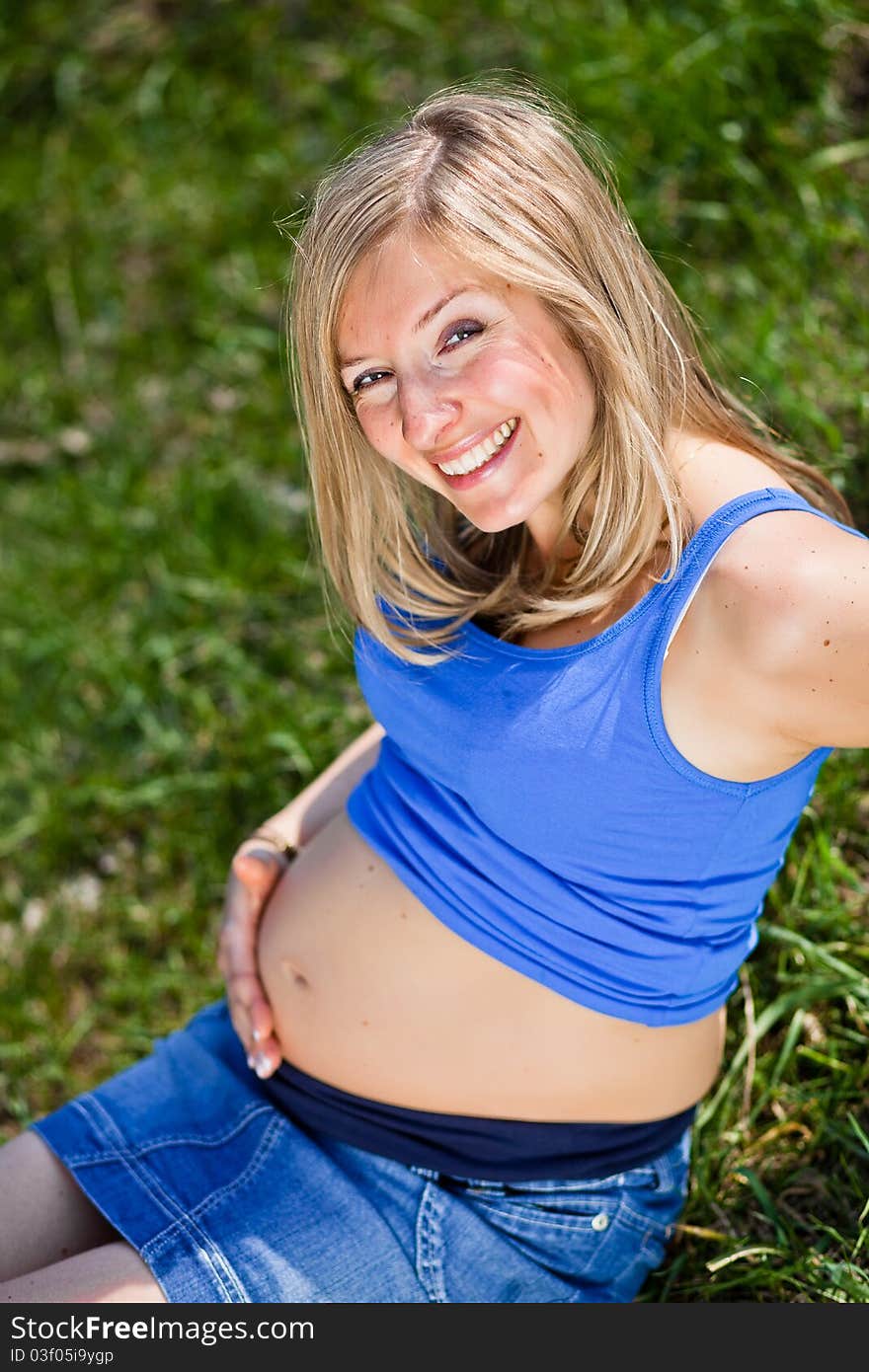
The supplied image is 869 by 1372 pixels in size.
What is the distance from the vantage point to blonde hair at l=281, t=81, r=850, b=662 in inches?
67.1

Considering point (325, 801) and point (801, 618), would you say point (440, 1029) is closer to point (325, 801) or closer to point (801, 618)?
point (325, 801)

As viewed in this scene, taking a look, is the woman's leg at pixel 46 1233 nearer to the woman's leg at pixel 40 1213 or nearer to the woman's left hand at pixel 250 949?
the woman's leg at pixel 40 1213

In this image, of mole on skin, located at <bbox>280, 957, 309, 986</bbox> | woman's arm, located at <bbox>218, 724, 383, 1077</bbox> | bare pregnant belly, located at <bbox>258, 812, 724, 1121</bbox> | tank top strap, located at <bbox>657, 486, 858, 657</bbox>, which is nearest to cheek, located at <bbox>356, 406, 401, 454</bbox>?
tank top strap, located at <bbox>657, 486, 858, 657</bbox>

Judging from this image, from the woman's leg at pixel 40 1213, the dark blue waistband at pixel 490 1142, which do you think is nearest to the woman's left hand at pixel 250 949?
the dark blue waistband at pixel 490 1142

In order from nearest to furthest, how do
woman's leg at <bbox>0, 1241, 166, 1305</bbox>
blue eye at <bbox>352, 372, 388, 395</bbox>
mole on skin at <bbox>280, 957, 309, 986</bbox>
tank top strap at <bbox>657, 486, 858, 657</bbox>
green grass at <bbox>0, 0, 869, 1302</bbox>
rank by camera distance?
1. tank top strap at <bbox>657, 486, 858, 657</bbox>
2. blue eye at <bbox>352, 372, 388, 395</bbox>
3. woman's leg at <bbox>0, 1241, 166, 1305</bbox>
4. mole on skin at <bbox>280, 957, 309, 986</bbox>
5. green grass at <bbox>0, 0, 869, 1302</bbox>

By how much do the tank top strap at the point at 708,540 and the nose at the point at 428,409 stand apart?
0.35 meters

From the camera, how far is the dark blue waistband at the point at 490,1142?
2045mm

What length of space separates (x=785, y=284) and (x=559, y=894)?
6.08 feet

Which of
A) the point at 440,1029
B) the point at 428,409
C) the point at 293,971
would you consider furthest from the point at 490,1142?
the point at 428,409

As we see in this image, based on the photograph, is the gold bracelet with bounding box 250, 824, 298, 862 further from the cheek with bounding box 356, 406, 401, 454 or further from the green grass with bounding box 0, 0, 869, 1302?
A: the cheek with bounding box 356, 406, 401, 454

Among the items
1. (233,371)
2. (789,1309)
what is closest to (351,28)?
(233,371)

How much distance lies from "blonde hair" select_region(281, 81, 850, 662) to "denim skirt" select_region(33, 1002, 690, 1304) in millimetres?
817

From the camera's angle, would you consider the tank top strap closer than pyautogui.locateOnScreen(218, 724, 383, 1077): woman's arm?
Yes

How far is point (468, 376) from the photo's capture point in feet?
5.60
